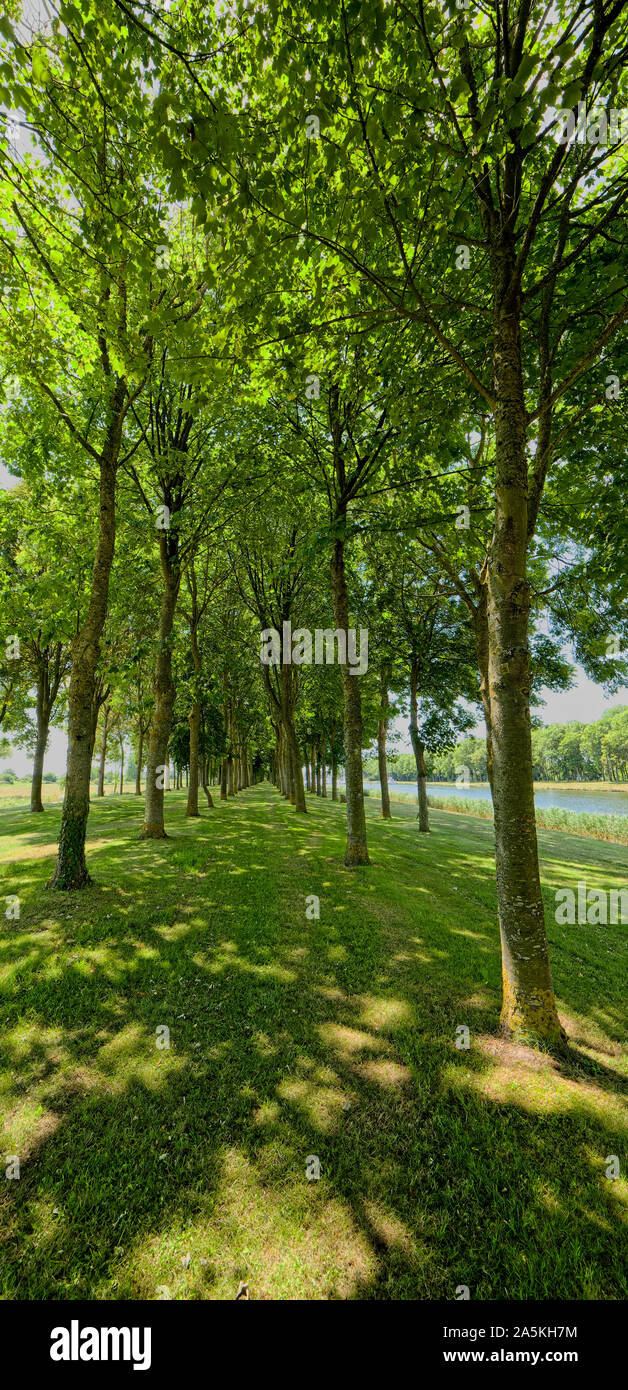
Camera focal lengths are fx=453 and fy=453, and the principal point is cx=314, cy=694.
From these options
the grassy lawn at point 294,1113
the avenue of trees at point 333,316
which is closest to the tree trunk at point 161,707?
the avenue of trees at point 333,316

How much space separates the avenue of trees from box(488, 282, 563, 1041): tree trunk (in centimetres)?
3

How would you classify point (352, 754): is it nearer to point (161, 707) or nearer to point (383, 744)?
point (161, 707)

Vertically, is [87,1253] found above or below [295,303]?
below

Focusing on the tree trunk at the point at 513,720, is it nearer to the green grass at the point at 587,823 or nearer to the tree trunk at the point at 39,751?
the tree trunk at the point at 39,751

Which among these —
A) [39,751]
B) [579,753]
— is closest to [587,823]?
[39,751]

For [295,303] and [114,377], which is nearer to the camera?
[295,303]

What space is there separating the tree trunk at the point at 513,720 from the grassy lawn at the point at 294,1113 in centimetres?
60

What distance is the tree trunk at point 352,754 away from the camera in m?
11.1

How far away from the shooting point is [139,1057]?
14.1 feet

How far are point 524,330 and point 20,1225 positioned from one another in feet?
37.8
